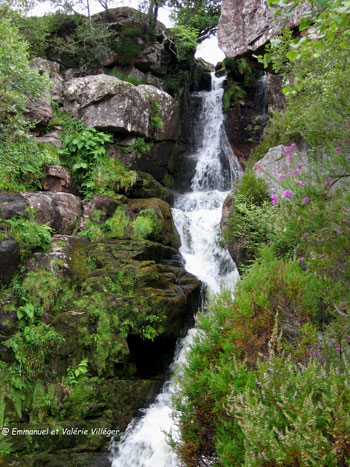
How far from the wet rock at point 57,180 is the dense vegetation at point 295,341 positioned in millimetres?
6920

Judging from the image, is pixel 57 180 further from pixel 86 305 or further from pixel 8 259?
pixel 86 305

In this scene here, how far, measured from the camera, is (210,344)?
468cm

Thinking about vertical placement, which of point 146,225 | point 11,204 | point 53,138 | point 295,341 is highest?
point 53,138

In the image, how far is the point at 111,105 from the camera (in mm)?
12414

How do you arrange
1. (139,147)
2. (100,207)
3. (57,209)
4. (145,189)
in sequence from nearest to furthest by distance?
(57,209) < (100,207) < (145,189) < (139,147)

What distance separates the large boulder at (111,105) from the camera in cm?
1235

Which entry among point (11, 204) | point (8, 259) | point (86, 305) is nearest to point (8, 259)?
point (8, 259)

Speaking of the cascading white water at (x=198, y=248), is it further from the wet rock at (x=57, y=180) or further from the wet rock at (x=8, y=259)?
the wet rock at (x=8, y=259)

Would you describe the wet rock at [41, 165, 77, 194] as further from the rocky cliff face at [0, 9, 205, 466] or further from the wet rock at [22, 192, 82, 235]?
the wet rock at [22, 192, 82, 235]

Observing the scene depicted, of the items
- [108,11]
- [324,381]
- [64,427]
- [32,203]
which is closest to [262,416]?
[324,381]

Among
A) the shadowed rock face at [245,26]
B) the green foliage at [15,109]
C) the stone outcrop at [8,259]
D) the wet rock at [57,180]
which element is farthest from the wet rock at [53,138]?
the shadowed rock face at [245,26]

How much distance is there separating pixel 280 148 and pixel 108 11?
11.2 metres

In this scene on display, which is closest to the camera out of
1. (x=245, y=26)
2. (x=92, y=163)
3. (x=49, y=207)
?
(x=49, y=207)

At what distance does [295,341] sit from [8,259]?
5409mm
